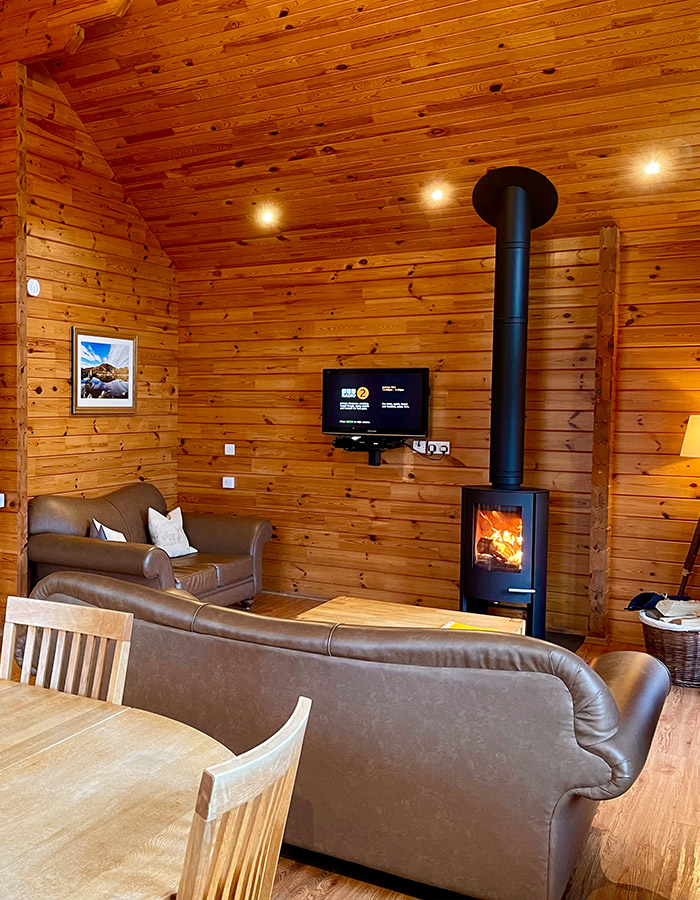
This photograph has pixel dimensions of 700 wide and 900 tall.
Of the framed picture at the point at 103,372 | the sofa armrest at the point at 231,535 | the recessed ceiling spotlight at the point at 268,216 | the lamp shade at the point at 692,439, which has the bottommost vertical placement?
the sofa armrest at the point at 231,535

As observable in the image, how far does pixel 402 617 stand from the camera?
4.17 m

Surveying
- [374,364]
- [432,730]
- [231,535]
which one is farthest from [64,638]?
[374,364]

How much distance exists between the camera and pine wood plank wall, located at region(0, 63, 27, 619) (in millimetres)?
5133

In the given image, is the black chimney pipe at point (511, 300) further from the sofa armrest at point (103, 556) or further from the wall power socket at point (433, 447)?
the sofa armrest at point (103, 556)

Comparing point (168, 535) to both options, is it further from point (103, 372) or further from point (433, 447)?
point (433, 447)

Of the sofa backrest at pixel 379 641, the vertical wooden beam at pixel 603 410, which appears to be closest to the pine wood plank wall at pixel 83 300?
the sofa backrest at pixel 379 641

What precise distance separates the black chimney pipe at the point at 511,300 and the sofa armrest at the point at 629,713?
91.5 inches

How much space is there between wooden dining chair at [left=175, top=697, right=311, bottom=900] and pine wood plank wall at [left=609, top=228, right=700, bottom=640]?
444 centimetres

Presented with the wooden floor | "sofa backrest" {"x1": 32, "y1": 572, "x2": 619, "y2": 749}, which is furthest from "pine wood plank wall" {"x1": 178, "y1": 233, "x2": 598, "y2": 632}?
"sofa backrest" {"x1": 32, "y1": 572, "x2": 619, "y2": 749}

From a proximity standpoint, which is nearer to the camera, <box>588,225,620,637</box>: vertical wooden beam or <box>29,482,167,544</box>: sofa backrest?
<box>588,225,620,637</box>: vertical wooden beam

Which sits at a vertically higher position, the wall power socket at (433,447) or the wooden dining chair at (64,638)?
the wall power socket at (433,447)

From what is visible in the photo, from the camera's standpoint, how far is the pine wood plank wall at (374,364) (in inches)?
214

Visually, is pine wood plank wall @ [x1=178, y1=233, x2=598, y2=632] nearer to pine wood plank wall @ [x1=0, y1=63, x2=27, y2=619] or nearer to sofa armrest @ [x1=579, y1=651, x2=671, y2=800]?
pine wood plank wall @ [x1=0, y1=63, x2=27, y2=619]

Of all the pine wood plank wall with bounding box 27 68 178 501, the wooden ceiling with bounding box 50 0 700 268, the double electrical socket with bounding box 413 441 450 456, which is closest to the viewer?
the wooden ceiling with bounding box 50 0 700 268
